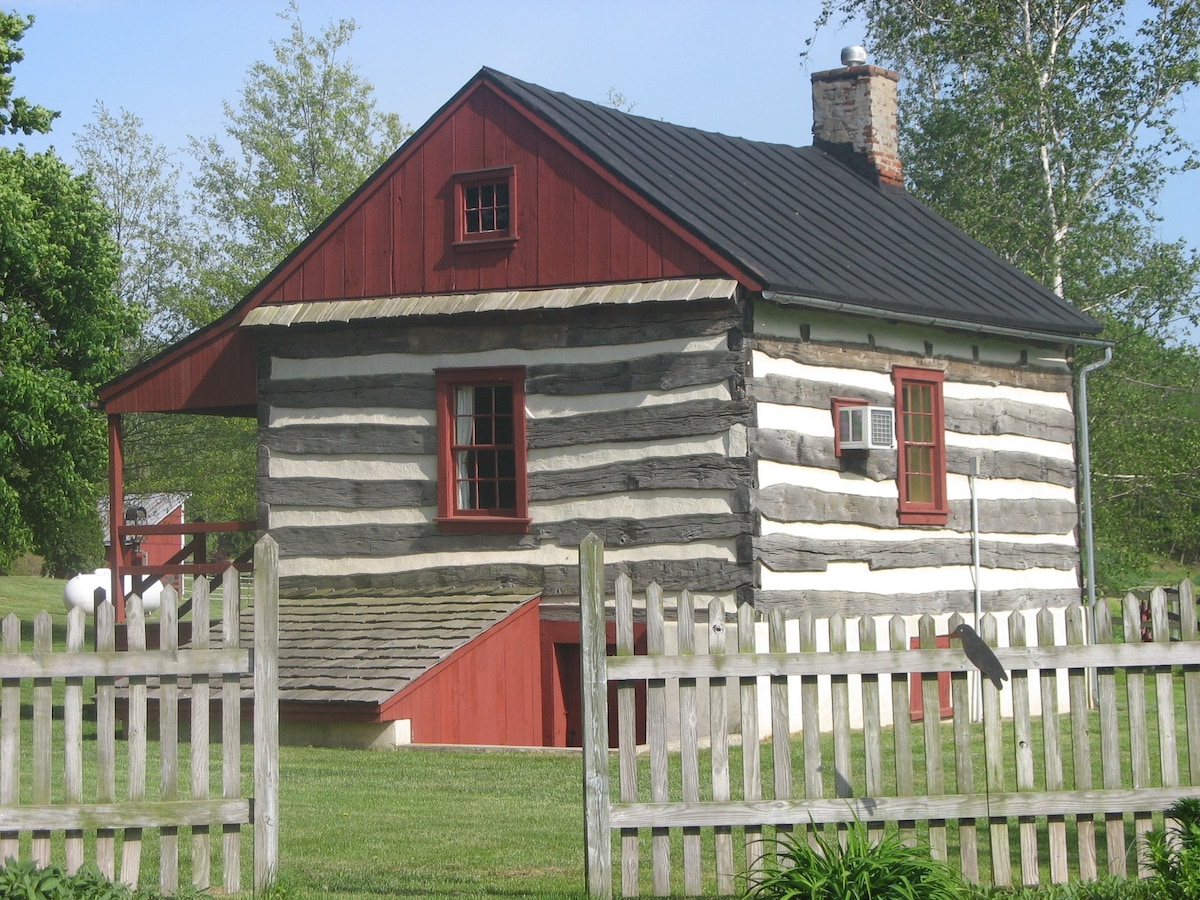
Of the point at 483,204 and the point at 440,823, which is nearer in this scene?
the point at 440,823

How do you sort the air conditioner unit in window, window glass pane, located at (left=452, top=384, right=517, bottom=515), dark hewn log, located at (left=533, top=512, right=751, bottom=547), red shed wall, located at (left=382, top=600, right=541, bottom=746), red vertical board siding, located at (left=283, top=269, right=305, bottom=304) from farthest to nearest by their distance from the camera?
red vertical board siding, located at (left=283, top=269, right=305, bottom=304) → window glass pane, located at (left=452, top=384, right=517, bottom=515) → the air conditioner unit in window → dark hewn log, located at (left=533, top=512, right=751, bottom=547) → red shed wall, located at (left=382, top=600, right=541, bottom=746)

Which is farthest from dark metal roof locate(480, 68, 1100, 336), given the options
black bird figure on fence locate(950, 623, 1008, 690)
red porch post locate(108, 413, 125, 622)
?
black bird figure on fence locate(950, 623, 1008, 690)

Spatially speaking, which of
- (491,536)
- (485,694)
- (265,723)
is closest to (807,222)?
(491,536)

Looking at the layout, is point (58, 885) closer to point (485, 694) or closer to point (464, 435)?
point (485, 694)

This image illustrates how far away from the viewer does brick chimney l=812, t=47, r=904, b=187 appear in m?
22.1

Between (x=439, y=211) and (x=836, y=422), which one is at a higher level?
(x=439, y=211)

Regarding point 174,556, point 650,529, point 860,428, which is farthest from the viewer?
point 174,556

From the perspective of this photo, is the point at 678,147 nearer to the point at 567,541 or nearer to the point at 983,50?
the point at 567,541

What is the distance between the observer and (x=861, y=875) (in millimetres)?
6570

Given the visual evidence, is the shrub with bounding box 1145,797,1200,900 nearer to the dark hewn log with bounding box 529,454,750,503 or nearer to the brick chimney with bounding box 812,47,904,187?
the dark hewn log with bounding box 529,454,750,503

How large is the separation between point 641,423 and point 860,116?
8.32 m

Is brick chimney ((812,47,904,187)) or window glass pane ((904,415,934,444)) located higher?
brick chimney ((812,47,904,187))

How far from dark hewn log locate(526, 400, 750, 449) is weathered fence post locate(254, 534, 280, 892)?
332 inches

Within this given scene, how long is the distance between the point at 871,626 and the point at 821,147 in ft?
54.2
